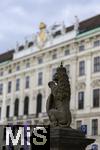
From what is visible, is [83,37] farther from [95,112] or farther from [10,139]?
[10,139]

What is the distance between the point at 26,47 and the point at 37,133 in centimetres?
4892

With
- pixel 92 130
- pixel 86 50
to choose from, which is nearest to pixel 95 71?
pixel 86 50

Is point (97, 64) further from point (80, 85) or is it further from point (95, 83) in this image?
point (80, 85)

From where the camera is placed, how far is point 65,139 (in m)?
17.3

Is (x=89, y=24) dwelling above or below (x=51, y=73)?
above

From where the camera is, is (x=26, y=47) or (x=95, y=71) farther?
(x=26, y=47)

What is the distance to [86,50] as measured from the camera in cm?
5034

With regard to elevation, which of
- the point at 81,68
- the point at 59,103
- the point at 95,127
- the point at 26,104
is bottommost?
the point at 95,127

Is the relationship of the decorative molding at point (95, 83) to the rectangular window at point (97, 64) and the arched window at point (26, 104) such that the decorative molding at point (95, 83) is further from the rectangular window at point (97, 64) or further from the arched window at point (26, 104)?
the arched window at point (26, 104)

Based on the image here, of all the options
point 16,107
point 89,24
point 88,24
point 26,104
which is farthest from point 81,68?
point 16,107

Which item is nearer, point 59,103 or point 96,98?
point 59,103

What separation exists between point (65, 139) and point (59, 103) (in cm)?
192

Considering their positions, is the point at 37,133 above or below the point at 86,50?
below

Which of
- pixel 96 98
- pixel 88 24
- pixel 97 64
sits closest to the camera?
pixel 96 98
